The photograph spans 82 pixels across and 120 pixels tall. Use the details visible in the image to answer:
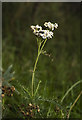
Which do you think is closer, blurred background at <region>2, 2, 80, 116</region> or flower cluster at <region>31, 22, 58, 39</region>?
flower cluster at <region>31, 22, 58, 39</region>

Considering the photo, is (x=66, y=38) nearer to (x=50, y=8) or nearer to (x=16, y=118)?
(x=50, y=8)

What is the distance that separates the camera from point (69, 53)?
9.62 ft

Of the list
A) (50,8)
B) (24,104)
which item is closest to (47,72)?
(50,8)

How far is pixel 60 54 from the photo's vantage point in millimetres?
2891

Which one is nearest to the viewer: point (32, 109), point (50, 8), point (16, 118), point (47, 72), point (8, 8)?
point (32, 109)

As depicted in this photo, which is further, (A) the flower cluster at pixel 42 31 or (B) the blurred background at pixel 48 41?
(B) the blurred background at pixel 48 41

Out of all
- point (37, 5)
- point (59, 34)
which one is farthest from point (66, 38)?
point (37, 5)

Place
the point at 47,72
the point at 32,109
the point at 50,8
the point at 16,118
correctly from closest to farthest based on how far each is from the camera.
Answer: the point at 32,109
the point at 16,118
the point at 47,72
the point at 50,8

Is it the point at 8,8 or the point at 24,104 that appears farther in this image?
the point at 8,8

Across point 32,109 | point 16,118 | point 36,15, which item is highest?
point 36,15

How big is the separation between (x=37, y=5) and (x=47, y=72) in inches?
37.3

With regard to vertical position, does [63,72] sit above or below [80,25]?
below

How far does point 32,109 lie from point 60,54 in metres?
1.70

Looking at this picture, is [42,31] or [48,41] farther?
[48,41]
